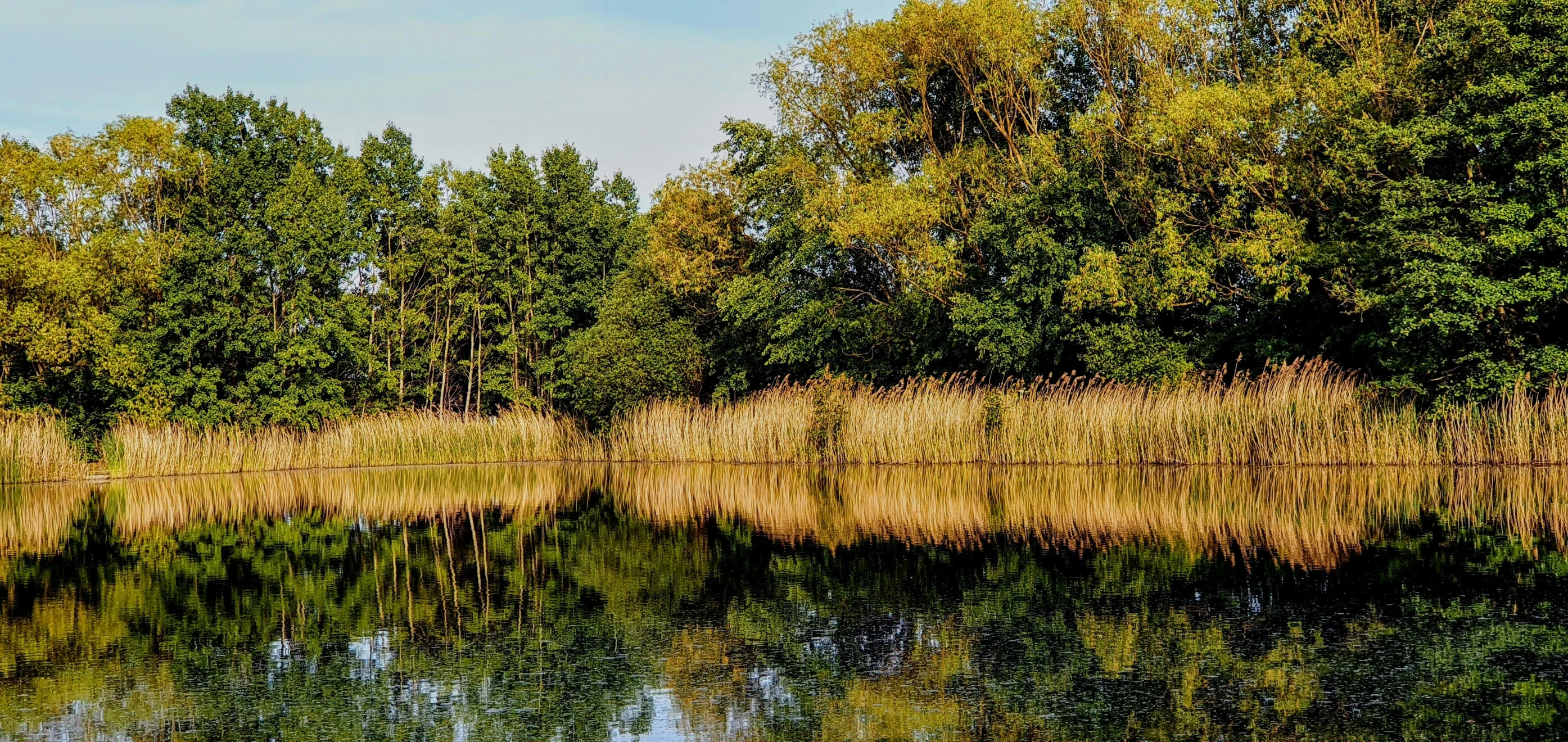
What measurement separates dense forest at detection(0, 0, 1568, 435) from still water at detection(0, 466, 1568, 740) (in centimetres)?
681

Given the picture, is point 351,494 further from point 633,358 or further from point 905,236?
point 905,236

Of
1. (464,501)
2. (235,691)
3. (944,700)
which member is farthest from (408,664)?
(464,501)

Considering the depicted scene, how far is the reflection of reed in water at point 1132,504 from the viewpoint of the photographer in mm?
12266

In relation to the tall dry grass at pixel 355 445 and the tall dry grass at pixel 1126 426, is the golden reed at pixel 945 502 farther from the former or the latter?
the tall dry grass at pixel 355 445

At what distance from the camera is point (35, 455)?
2742cm

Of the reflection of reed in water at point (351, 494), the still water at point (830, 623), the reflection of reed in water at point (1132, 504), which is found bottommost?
the reflection of reed in water at point (351, 494)

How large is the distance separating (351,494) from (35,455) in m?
9.90

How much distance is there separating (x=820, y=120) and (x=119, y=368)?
19.2m

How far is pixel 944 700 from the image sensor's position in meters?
6.09

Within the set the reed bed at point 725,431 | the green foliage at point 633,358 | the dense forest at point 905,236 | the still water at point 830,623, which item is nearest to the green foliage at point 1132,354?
the dense forest at point 905,236

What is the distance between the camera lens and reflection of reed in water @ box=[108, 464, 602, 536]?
18.5 meters

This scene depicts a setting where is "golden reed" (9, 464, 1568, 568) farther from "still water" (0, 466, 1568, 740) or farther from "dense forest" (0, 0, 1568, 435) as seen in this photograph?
"dense forest" (0, 0, 1568, 435)

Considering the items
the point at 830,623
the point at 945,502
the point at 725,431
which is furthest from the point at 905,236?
the point at 830,623

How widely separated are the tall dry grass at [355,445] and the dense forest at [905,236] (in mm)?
1285
